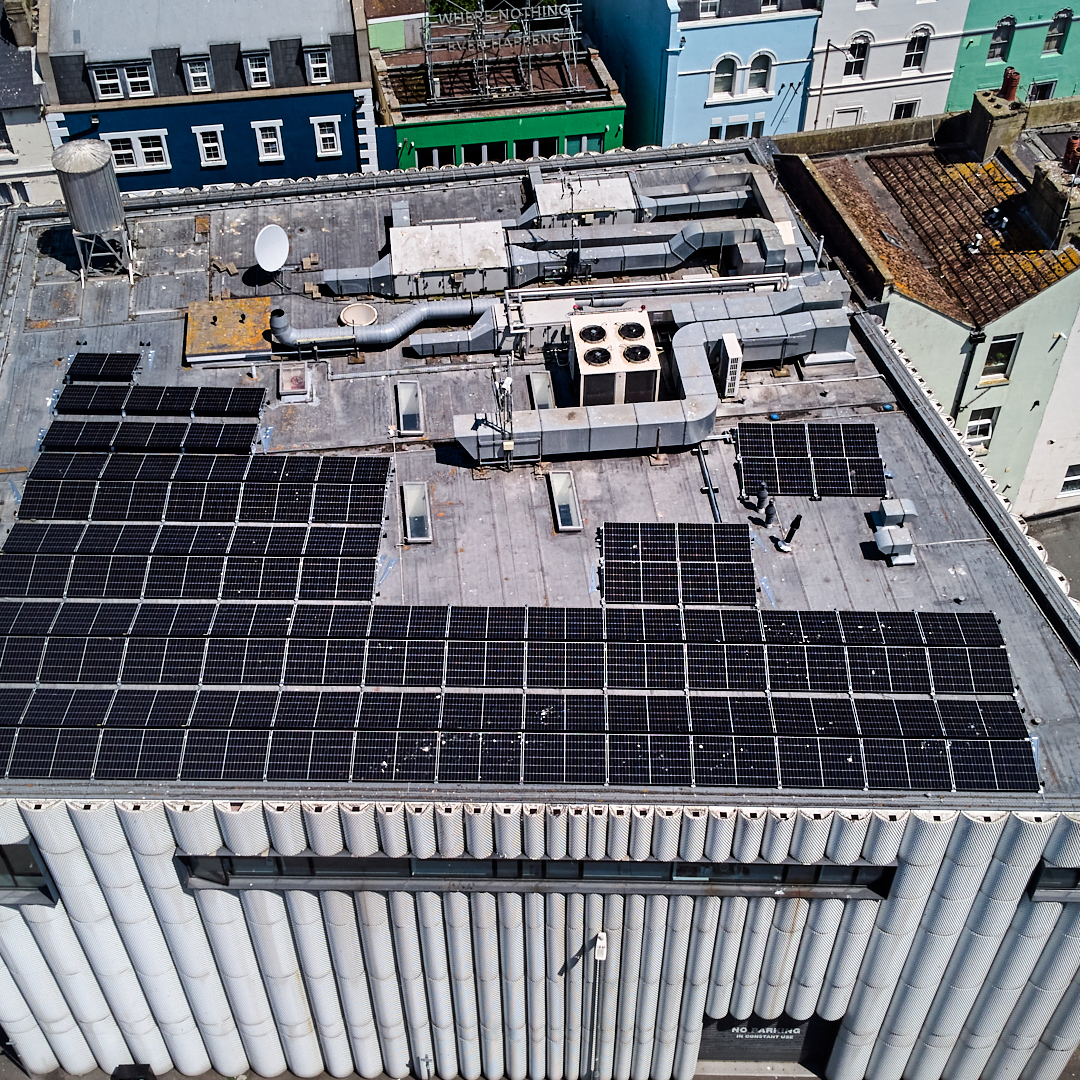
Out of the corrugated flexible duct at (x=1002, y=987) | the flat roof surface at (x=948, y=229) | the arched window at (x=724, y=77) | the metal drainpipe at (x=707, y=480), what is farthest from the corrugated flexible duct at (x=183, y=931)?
the arched window at (x=724, y=77)

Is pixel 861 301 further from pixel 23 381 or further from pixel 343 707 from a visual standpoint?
pixel 23 381

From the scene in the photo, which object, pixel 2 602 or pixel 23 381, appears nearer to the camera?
pixel 2 602

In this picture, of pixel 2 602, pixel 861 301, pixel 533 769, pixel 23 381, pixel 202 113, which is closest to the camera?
pixel 533 769

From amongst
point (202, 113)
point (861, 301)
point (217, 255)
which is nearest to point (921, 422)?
point (861, 301)

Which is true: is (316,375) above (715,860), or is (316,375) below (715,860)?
above

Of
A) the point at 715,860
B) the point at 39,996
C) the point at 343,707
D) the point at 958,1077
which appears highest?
the point at 343,707

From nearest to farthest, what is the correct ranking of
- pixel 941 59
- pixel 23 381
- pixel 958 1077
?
pixel 958 1077 < pixel 23 381 < pixel 941 59
